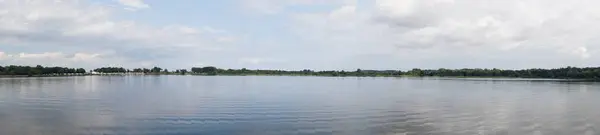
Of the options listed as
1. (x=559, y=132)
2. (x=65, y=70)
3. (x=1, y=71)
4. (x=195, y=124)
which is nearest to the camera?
(x=559, y=132)

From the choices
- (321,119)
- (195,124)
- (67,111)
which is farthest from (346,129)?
(67,111)

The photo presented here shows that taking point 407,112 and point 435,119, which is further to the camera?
point 407,112

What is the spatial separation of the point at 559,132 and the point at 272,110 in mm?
12889

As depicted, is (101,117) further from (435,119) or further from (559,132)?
(559,132)

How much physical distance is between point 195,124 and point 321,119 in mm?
5255

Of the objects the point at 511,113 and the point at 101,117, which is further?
the point at 511,113

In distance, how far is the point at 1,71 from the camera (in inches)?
5522

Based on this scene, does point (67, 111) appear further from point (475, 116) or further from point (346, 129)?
point (475, 116)

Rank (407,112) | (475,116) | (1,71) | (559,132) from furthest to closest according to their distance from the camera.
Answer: (1,71) < (407,112) < (475,116) < (559,132)

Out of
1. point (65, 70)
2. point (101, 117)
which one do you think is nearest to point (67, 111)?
point (101, 117)

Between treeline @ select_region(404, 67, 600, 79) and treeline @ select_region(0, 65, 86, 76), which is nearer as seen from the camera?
treeline @ select_region(404, 67, 600, 79)

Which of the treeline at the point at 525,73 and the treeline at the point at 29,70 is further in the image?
the treeline at the point at 29,70

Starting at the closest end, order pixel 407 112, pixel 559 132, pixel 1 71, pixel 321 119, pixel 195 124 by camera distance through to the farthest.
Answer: pixel 559 132
pixel 195 124
pixel 321 119
pixel 407 112
pixel 1 71

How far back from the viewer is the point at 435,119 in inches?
876
